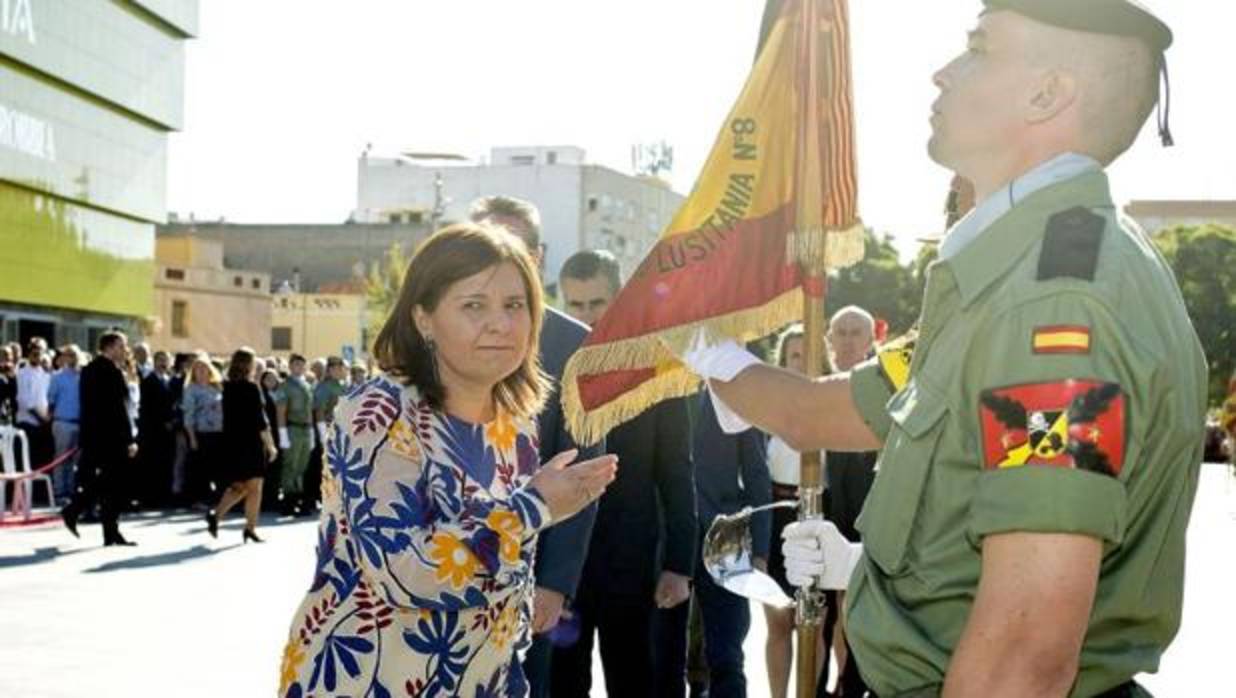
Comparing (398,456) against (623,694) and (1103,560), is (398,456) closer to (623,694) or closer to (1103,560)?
(1103,560)

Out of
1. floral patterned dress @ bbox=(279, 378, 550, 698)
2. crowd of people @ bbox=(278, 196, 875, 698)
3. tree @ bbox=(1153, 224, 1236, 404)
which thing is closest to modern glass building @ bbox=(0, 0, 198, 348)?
crowd of people @ bbox=(278, 196, 875, 698)

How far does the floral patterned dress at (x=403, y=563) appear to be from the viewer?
3500 millimetres

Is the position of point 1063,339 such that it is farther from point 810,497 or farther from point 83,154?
point 83,154

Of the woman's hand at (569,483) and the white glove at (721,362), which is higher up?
the white glove at (721,362)

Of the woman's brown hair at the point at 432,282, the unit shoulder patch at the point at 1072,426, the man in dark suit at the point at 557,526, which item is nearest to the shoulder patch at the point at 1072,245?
the unit shoulder patch at the point at 1072,426

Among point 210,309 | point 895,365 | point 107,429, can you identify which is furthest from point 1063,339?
point 210,309

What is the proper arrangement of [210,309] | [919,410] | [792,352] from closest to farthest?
1. [919,410]
2. [792,352]
3. [210,309]

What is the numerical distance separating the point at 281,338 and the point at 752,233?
3095 inches

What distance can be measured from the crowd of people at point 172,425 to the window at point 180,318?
125ft

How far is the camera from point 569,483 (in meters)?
3.72

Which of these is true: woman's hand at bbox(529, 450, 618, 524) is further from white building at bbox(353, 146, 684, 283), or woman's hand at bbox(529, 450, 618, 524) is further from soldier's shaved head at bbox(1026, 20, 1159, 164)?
white building at bbox(353, 146, 684, 283)

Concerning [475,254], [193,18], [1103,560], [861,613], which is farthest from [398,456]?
[193,18]

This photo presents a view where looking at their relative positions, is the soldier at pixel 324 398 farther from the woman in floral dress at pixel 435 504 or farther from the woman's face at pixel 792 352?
the woman in floral dress at pixel 435 504

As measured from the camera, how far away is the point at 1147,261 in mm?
2400
